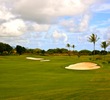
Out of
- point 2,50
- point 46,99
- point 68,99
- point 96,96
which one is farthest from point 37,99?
point 2,50

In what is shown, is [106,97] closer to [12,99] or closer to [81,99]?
[81,99]

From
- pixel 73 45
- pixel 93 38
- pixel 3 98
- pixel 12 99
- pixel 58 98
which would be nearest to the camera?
pixel 58 98

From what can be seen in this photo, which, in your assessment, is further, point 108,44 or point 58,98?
point 108,44

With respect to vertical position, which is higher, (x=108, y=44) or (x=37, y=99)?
(x=108, y=44)

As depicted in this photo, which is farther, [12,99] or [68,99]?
[12,99]

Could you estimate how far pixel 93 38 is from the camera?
311 feet

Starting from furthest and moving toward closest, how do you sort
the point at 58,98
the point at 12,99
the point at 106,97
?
1. the point at 12,99
2. the point at 58,98
3. the point at 106,97

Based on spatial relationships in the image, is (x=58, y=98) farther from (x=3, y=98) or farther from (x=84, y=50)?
(x=84, y=50)

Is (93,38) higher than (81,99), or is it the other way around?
(93,38)

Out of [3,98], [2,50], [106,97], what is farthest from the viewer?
[2,50]

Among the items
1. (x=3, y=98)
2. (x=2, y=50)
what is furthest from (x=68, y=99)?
(x=2, y=50)

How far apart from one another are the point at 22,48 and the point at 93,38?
52.5 metres

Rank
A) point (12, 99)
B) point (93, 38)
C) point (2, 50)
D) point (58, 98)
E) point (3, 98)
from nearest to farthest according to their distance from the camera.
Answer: point (58, 98), point (12, 99), point (3, 98), point (93, 38), point (2, 50)

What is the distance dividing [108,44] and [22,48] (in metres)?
53.0
